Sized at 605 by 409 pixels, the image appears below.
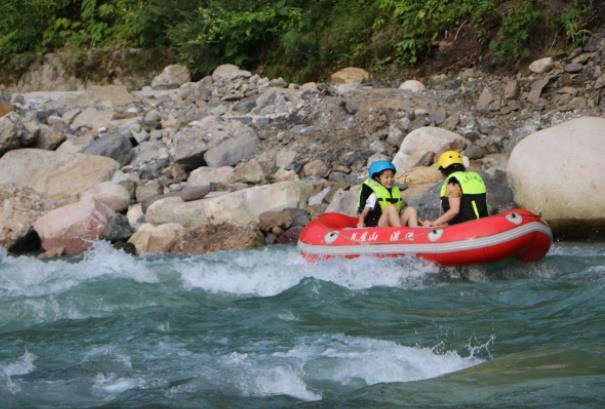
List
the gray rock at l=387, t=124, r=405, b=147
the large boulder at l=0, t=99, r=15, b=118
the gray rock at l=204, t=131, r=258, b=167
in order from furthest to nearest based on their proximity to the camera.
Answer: the large boulder at l=0, t=99, r=15, b=118 → the gray rock at l=204, t=131, r=258, b=167 → the gray rock at l=387, t=124, r=405, b=147

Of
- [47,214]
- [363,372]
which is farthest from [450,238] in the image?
[47,214]

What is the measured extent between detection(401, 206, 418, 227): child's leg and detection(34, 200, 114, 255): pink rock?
4.09 metres

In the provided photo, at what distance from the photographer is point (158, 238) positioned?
10.7m

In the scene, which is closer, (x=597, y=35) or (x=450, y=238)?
(x=450, y=238)

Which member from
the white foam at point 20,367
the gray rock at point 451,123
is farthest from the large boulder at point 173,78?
the white foam at point 20,367

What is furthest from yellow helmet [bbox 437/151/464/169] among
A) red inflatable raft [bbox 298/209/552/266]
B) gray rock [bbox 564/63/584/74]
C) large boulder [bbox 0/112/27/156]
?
large boulder [bbox 0/112/27/156]

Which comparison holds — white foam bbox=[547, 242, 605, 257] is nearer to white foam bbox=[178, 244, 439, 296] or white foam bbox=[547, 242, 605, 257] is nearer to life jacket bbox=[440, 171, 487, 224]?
life jacket bbox=[440, 171, 487, 224]

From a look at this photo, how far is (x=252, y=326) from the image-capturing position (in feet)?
21.3

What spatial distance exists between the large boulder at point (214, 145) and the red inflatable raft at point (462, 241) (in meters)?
4.91

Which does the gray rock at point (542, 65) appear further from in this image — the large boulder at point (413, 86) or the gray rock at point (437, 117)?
the gray rock at point (437, 117)

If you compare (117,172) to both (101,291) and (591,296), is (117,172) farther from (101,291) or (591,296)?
(591,296)

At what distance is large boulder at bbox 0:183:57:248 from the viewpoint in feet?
36.7

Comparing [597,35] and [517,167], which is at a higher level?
[597,35]

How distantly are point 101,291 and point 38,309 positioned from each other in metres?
0.73
